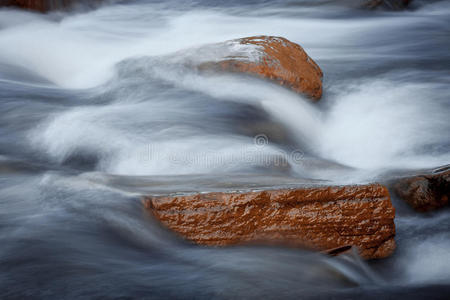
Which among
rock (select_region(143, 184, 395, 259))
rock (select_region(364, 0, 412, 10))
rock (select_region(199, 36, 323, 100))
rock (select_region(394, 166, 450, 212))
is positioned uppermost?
rock (select_region(364, 0, 412, 10))

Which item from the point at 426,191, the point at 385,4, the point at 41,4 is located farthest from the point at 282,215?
the point at 385,4

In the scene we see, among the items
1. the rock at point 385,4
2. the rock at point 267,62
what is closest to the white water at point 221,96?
the rock at point 267,62

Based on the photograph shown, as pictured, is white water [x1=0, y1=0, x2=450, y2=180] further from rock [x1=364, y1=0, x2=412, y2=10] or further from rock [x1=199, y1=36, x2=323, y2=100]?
rock [x1=364, y1=0, x2=412, y2=10]

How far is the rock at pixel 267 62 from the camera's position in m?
5.12

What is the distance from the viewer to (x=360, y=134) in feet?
17.1

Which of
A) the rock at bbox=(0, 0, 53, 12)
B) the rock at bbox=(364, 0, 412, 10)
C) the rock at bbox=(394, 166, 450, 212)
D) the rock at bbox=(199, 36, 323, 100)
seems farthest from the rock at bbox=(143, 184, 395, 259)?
the rock at bbox=(364, 0, 412, 10)

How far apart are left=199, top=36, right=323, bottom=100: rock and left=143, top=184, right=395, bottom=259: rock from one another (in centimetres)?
267

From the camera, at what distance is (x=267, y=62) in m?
5.14

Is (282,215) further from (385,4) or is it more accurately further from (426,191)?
(385,4)

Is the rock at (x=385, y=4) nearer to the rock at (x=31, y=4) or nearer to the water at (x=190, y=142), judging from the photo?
the water at (x=190, y=142)

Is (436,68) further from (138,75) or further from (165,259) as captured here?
(165,259)

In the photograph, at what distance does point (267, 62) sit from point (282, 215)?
9.29 ft

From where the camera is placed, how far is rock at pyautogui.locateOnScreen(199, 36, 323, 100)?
512cm

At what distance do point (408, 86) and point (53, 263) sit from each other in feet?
17.2
